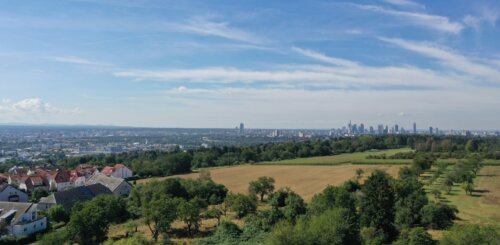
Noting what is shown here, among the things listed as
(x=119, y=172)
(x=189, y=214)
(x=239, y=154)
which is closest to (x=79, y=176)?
(x=119, y=172)

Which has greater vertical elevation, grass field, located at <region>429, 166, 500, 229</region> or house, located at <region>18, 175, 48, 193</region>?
grass field, located at <region>429, 166, 500, 229</region>

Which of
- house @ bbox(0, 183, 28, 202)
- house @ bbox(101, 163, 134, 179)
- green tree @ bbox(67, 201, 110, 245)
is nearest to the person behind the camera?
green tree @ bbox(67, 201, 110, 245)

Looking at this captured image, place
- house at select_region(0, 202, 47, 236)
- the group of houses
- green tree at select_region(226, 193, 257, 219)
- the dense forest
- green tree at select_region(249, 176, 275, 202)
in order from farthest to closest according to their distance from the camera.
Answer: the dense forest → green tree at select_region(249, 176, 275, 202) → green tree at select_region(226, 193, 257, 219) → the group of houses → house at select_region(0, 202, 47, 236)

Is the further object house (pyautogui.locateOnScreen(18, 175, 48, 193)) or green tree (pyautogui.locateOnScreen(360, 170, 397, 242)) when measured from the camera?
house (pyautogui.locateOnScreen(18, 175, 48, 193))

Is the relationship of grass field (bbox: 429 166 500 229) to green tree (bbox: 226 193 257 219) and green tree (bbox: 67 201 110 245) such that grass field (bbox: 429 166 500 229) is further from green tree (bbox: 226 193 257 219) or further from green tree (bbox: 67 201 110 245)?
green tree (bbox: 67 201 110 245)

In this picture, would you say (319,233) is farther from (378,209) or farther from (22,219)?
(22,219)

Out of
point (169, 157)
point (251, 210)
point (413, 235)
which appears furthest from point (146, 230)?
point (169, 157)

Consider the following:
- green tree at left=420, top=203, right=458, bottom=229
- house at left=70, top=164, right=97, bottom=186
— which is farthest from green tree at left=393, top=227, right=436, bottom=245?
house at left=70, top=164, right=97, bottom=186

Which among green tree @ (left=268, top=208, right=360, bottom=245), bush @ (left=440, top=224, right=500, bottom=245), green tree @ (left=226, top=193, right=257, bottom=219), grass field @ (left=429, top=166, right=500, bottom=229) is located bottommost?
grass field @ (left=429, top=166, right=500, bottom=229)

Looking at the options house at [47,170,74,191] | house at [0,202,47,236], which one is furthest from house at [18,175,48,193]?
house at [0,202,47,236]

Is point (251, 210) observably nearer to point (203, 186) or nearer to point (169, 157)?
point (203, 186)
